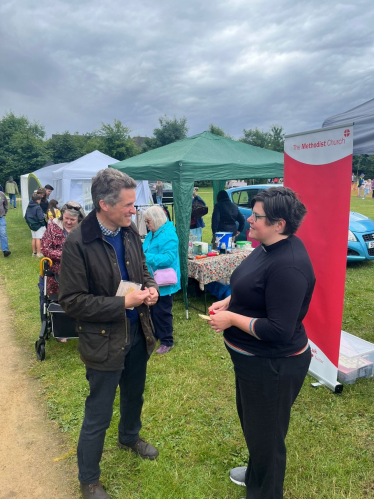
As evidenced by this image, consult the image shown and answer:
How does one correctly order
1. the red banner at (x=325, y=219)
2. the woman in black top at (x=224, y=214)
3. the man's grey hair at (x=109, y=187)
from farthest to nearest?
1. the woman in black top at (x=224, y=214)
2. the red banner at (x=325, y=219)
3. the man's grey hair at (x=109, y=187)

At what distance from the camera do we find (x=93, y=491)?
6.84 feet

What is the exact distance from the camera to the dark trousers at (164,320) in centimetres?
407

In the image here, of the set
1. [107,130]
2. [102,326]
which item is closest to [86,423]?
[102,326]

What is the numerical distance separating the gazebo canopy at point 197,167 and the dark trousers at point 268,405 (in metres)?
3.28

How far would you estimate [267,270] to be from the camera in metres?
1.55

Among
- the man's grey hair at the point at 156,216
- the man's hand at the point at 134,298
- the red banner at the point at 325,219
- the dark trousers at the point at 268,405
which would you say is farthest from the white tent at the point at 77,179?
the dark trousers at the point at 268,405

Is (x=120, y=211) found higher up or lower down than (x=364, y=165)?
lower down

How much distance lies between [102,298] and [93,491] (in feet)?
4.17

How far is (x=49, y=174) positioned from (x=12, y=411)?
14780 mm

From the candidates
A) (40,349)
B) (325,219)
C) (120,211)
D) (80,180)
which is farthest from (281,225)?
(80,180)

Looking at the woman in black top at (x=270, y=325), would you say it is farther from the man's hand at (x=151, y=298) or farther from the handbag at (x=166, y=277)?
the handbag at (x=166, y=277)

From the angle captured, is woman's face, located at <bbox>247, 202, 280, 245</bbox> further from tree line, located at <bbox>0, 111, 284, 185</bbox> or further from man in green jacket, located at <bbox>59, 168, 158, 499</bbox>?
tree line, located at <bbox>0, 111, 284, 185</bbox>

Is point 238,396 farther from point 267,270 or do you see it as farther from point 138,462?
point 138,462

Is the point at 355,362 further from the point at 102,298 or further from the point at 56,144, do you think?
the point at 56,144
